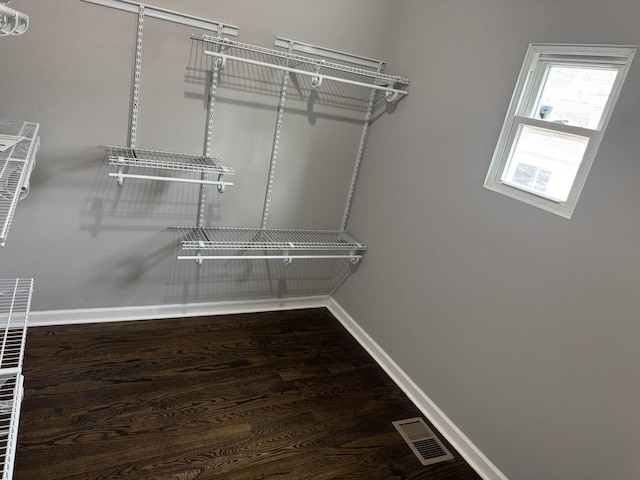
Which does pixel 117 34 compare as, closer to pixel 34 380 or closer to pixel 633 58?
pixel 34 380

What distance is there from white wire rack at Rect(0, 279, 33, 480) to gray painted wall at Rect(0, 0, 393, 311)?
0.18 m

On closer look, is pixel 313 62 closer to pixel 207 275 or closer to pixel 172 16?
pixel 172 16

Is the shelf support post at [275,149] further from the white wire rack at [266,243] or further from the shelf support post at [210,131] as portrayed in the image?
the shelf support post at [210,131]

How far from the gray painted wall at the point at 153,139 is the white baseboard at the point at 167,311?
0.05 meters

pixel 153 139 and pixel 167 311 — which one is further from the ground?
pixel 153 139

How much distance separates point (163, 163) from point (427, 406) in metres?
1.94

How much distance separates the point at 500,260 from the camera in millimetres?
2014

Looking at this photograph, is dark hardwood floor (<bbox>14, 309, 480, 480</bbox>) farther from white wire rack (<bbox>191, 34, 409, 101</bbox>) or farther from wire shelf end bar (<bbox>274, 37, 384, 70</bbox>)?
wire shelf end bar (<bbox>274, 37, 384, 70</bbox>)

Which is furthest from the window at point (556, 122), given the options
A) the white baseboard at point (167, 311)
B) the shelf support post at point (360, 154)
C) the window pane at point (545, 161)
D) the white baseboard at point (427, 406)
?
the white baseboard at point (167, 311)

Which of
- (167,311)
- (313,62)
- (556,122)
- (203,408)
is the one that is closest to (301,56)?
(313,62)

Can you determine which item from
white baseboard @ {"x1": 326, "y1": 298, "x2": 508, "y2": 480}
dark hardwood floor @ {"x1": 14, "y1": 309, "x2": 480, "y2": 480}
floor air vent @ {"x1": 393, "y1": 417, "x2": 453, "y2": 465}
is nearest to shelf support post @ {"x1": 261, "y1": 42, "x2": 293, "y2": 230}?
dark hardwood floor @ {"x1": 14, "y1": 309, "x2": 480, "y2": 480}

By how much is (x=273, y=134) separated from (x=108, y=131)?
92 cm

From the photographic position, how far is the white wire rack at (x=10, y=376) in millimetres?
997

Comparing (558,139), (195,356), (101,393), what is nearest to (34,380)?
(101,393)
